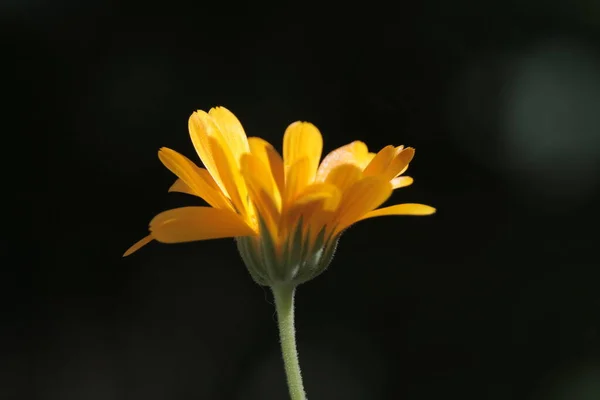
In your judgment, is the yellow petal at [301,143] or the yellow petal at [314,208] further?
the yellow petal at [301,143]

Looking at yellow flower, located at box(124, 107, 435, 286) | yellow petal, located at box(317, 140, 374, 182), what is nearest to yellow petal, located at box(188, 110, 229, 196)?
yellow flower, located at box(124, 107, 435, 286)

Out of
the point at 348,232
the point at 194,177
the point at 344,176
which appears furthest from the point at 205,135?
the point at 348,232

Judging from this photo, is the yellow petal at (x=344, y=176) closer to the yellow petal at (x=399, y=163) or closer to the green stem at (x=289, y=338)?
the yellow petal at (x=399, y=163)

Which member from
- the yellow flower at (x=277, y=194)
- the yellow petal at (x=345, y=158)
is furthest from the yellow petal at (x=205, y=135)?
the yellow petal at (x=345, y=158)

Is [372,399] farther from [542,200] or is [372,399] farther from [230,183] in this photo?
[230,183]

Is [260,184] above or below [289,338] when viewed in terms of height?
above

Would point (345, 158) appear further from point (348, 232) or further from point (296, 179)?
point (348, 232)
